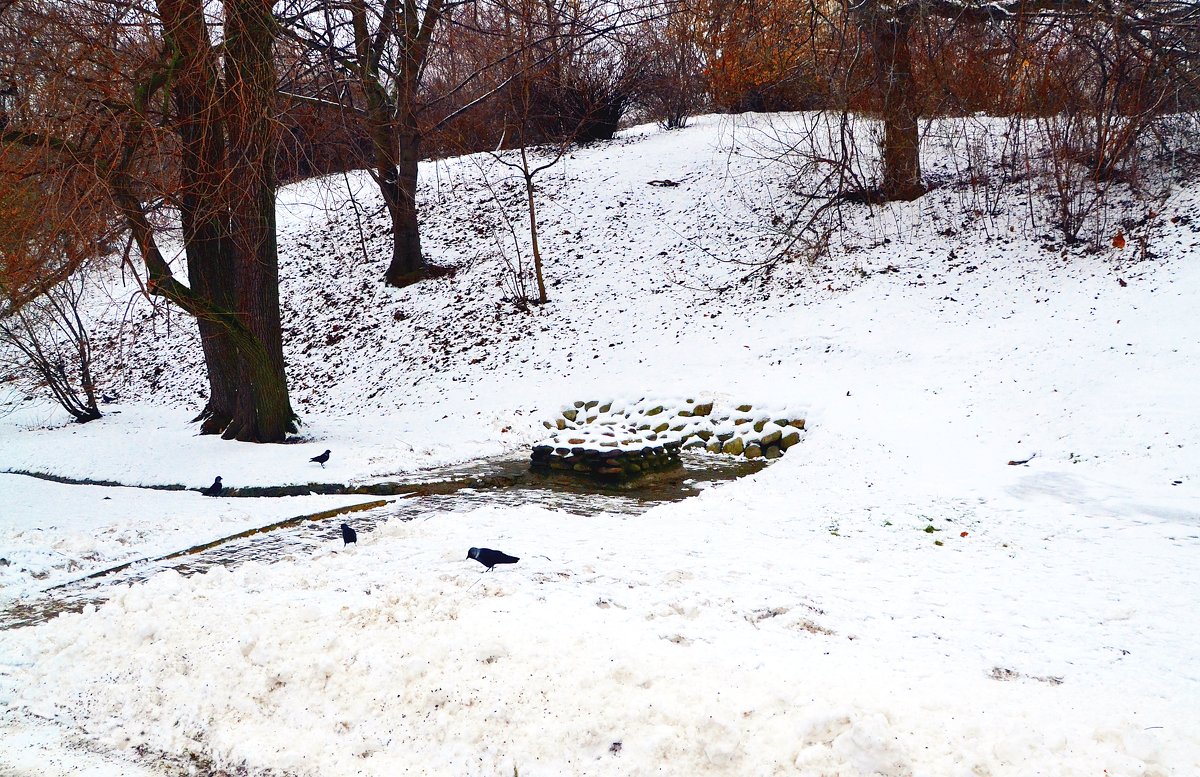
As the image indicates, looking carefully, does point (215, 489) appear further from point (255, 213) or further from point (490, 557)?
point (490, 557)

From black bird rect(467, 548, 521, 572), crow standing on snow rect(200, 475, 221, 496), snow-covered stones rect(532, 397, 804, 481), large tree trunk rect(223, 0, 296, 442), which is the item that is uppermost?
large tree trunk rect(223, 0, 296, 442)

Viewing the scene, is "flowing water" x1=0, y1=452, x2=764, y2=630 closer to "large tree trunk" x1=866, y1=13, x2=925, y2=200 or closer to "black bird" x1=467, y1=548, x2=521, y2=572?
"black bird" x1=467, y1=548, x2=521, y2=572

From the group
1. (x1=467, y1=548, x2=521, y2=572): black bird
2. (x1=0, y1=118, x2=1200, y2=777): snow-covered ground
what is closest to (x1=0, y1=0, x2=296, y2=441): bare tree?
(x1=0, y1=118, x2=1200, y2=777): snow-covered ground

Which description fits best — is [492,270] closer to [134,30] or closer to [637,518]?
[134,30]

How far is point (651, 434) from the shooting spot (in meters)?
10.0

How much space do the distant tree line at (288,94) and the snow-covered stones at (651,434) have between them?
364cm

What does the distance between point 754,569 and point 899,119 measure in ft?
34.9

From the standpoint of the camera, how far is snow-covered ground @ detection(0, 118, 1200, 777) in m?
3.28

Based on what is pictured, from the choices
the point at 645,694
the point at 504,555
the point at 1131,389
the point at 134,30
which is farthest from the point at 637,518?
the point at 134,30

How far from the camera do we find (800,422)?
9703mm

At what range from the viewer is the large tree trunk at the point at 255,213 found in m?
7.12

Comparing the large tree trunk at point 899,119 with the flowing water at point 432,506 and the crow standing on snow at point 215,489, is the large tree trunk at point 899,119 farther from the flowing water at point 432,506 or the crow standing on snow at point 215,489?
the crow standing on snow at point 215,489

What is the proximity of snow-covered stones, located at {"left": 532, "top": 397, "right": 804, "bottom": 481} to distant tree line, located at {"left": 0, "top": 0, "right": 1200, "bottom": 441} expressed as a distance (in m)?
3.64

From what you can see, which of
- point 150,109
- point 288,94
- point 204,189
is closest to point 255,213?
point 204,189
